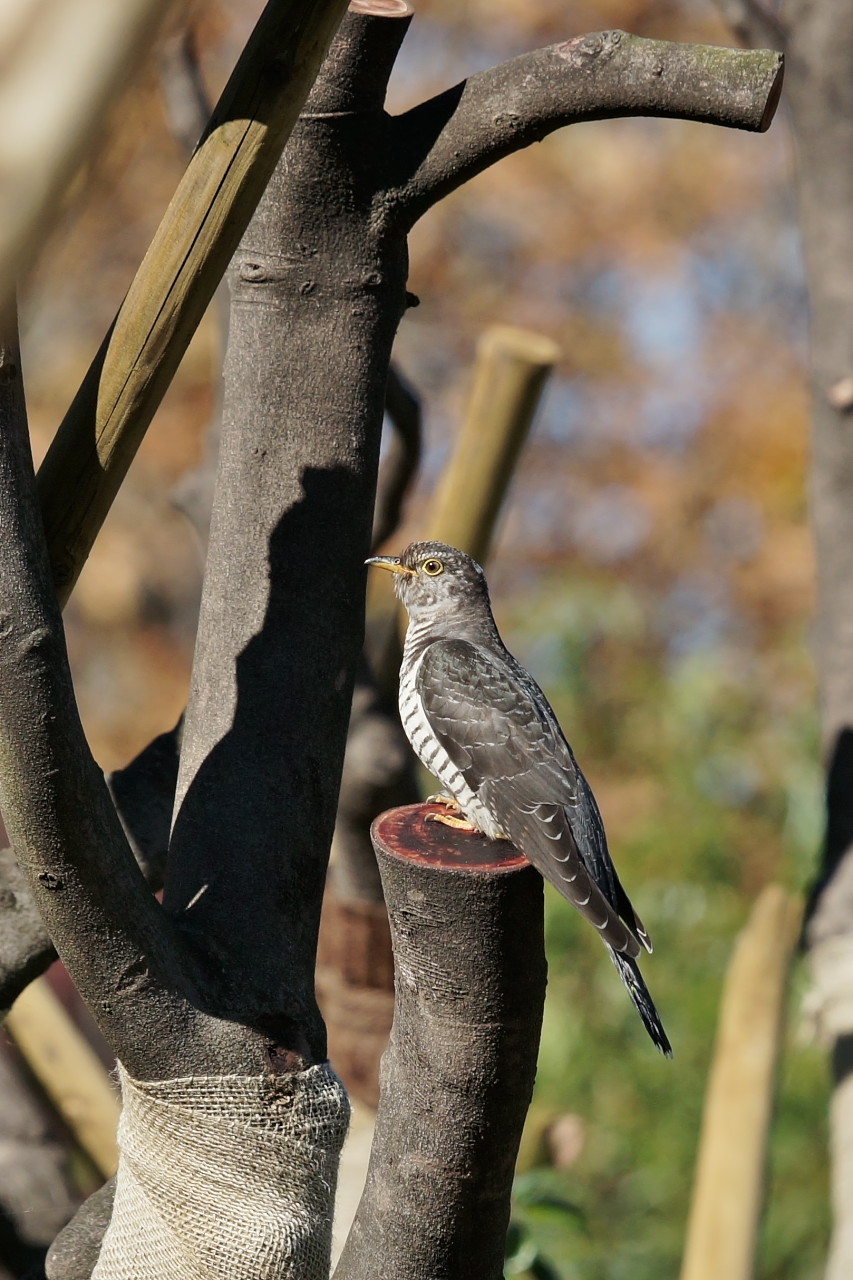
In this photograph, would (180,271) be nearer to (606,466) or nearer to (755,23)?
(755,23)

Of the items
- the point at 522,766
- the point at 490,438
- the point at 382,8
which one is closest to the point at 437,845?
the point at 522,766

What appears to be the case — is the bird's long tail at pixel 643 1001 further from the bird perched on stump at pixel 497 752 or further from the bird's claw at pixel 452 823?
the bird's claw at pixel 452 823

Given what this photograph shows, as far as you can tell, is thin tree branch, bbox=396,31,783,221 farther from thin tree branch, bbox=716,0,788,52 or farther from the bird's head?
thin tree branch, bbox=716,0,788,52

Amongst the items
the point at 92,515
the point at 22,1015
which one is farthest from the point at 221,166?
the point at 22,1015

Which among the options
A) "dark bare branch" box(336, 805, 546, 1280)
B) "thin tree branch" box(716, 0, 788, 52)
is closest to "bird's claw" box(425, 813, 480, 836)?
"dark bare branch" box(336, 805, 546, 1280)

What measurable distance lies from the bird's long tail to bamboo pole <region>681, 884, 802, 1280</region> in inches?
42.7

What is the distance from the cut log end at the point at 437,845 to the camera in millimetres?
1785

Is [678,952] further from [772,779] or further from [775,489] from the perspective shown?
[775,489]

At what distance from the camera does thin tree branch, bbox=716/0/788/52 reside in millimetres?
4223

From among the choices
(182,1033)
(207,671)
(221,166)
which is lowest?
(182,1033)

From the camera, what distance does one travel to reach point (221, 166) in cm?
169

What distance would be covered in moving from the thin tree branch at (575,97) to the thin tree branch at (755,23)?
259 centimetres

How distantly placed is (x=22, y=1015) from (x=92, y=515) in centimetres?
176

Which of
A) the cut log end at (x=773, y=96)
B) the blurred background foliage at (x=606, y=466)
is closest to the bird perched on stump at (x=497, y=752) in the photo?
the cut log end at (x=773, y=96)
